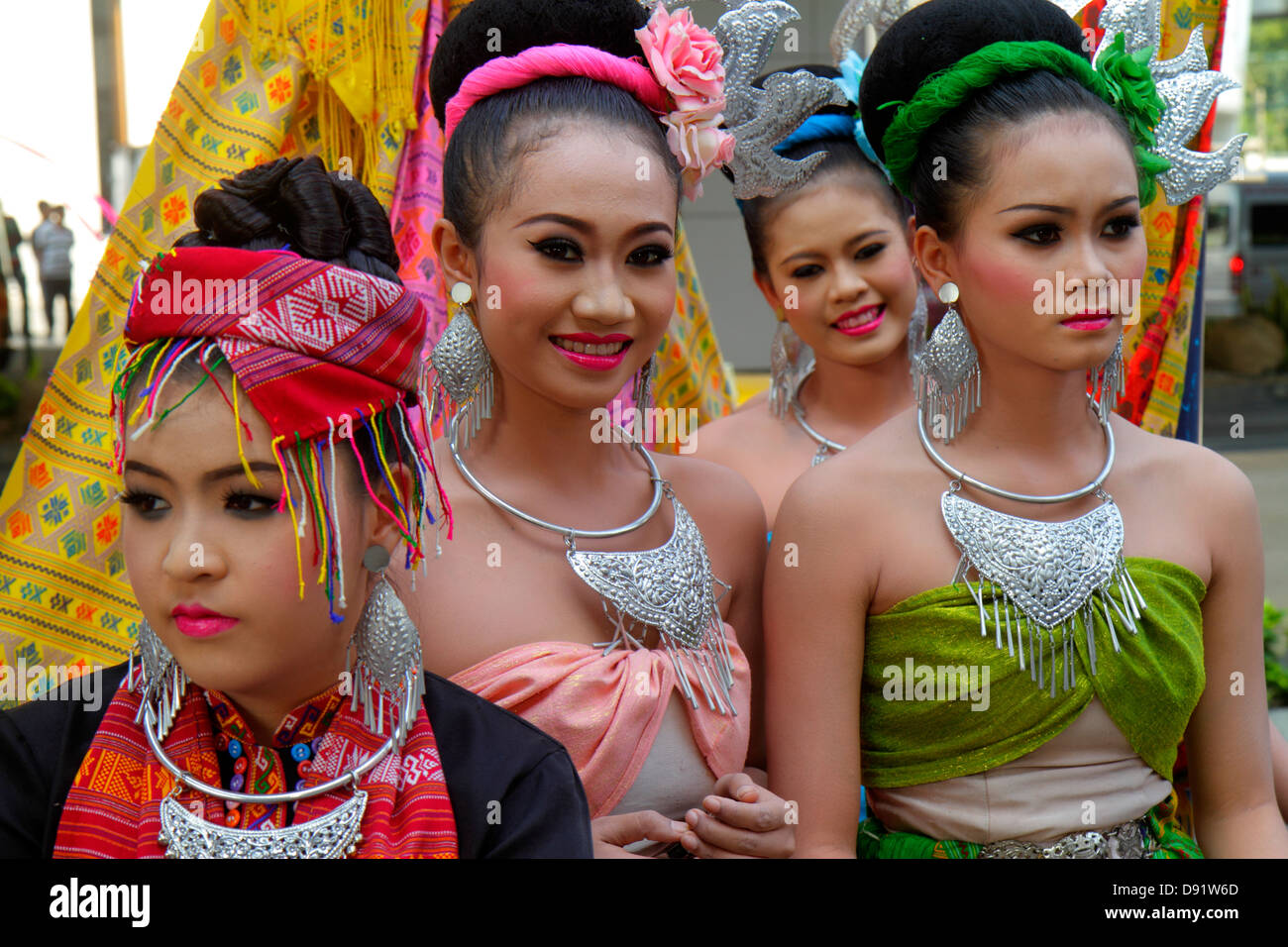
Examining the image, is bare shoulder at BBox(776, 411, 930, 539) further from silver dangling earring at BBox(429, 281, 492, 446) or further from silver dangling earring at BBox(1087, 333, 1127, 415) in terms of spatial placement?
silver dangling earring at BBox(429, 281, 492, 446)

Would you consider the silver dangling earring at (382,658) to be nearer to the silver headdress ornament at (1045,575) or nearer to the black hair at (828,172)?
the silver headdress ornament at (1045,575)

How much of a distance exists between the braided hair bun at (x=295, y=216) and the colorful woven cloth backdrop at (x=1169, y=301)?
76.9 inches

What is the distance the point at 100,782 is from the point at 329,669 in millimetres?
294

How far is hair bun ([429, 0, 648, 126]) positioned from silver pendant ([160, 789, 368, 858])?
117 centimetres

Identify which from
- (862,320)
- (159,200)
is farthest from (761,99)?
(159,200)

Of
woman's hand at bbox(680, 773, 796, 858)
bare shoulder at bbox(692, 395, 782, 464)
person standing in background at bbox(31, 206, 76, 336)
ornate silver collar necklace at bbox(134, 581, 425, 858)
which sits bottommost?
woman's hand at bbox(680, 773, 796, 858)

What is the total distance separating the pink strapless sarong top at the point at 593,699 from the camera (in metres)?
1.88

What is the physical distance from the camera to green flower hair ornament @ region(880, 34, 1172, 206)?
201 cm

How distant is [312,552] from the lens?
157cm

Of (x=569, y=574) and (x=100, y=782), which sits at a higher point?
(x=569, y=574)

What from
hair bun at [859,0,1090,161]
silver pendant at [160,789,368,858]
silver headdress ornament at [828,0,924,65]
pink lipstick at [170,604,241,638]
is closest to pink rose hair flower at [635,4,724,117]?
hair bun at [859,0,1090,161]

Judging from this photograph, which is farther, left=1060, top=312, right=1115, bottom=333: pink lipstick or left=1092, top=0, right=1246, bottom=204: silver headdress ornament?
A: left=1092, top=0, right=1246, bottom=204: silver headdress ornament
